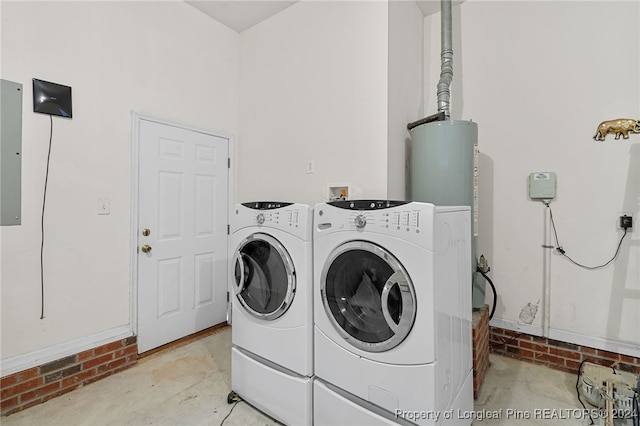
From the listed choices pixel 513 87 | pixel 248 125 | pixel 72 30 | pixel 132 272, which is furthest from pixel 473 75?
pixel 132 272

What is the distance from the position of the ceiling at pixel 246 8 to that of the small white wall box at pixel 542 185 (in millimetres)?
1607

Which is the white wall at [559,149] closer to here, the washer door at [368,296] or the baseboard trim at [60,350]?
the washer door at [368,296]

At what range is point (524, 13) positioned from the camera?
2318mm

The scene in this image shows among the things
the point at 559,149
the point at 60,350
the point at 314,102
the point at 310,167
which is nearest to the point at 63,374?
the point at 60,350

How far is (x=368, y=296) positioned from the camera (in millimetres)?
1414

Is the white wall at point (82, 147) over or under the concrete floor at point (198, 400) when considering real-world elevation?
over

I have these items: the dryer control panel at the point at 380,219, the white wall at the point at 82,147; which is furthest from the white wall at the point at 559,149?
the white wall at the point at 82,147

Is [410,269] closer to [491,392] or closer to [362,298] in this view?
[362,298]

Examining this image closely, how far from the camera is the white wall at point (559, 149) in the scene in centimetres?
203

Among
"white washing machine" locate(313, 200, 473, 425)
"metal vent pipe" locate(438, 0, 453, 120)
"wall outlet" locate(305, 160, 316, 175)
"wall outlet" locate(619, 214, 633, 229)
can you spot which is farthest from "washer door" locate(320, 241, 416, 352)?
"wall outlet" locate(619, 214, 633, 229)

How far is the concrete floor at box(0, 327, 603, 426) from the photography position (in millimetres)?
1732

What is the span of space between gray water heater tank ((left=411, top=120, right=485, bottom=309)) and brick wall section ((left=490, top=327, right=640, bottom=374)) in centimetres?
58

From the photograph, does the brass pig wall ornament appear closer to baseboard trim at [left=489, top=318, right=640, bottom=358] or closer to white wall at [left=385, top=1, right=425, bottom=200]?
white wall at [left=385, top=1, right=425, bottom=200]

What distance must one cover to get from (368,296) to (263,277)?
69cm
